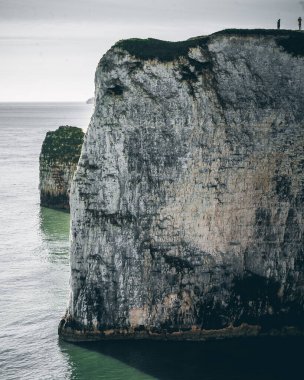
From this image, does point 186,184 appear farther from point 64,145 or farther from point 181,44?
point 64,145

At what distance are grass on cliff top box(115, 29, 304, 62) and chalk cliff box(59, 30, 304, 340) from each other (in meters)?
0.05

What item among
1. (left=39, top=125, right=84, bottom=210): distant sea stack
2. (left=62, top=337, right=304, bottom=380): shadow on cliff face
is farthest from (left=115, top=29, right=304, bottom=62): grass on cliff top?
(left=39, top=125, right=84, bottom=210): distant sea stack

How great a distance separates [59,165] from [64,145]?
2040 mm

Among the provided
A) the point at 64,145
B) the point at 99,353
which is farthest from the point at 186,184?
the point at 64,145

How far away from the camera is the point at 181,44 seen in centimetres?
2870

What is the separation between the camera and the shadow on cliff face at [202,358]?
26875mm

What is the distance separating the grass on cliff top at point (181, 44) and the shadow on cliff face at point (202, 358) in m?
12.9

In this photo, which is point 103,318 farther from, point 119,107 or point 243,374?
Result: point 119,107

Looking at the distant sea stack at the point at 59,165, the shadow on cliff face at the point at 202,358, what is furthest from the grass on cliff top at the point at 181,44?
the distant sea stack at the point at 59,165

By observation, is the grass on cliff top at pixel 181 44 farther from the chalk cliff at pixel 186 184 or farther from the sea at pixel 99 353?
the sea at pixel 99 353

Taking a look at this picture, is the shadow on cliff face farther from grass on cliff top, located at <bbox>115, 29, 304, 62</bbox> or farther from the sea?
grass on cliff top, located at <bbox>115, 29, 304, 62</bbox>

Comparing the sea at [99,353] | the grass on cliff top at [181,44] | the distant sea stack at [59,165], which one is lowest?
the sea at [99,353]

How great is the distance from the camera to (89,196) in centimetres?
2867

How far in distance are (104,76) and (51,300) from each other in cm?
1364
